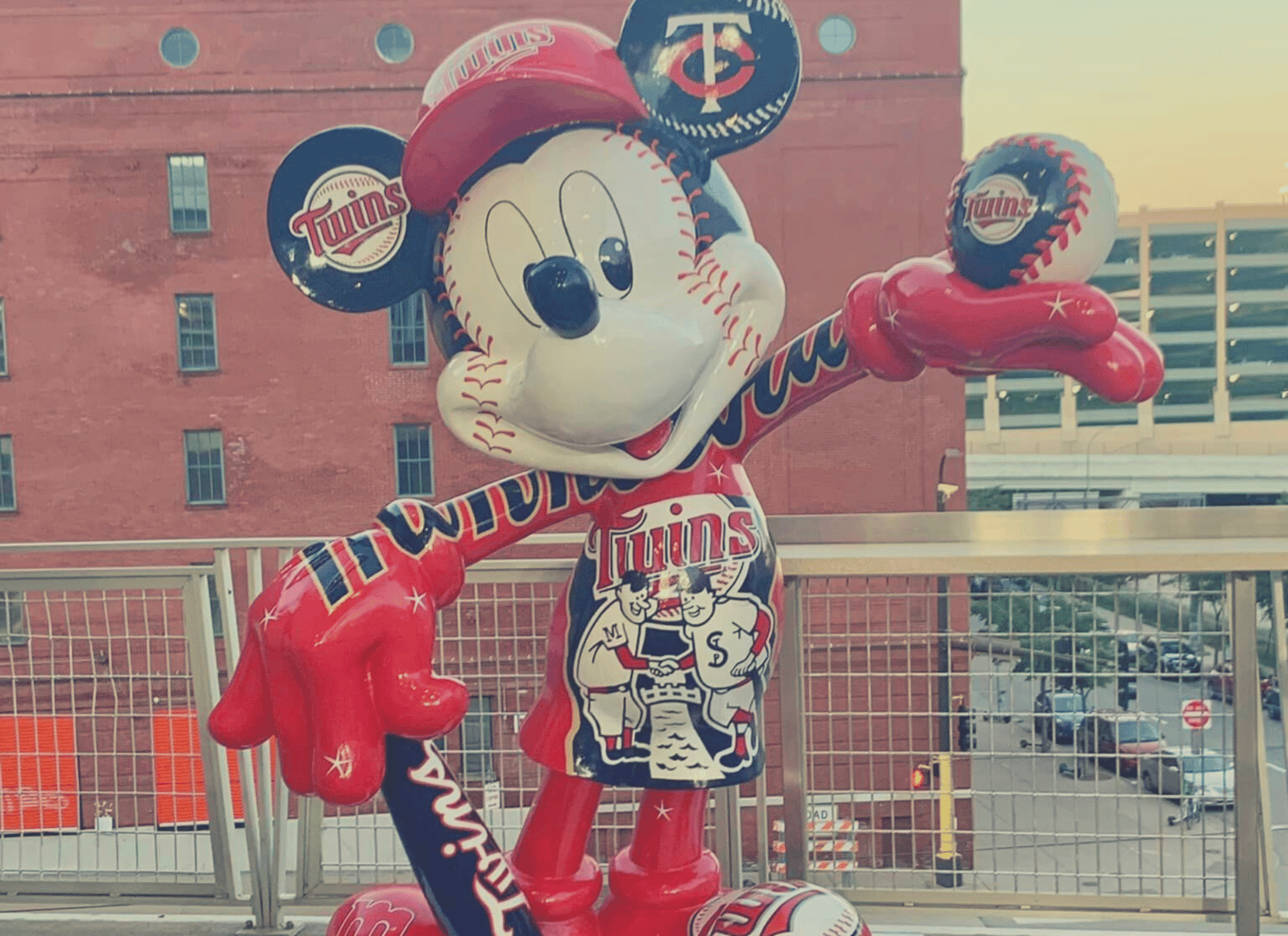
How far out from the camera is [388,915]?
134 cm

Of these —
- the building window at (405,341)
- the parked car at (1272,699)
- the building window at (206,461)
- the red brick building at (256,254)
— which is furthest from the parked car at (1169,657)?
the building window at (206,461)

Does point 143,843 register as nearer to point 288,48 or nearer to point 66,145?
point 288,48

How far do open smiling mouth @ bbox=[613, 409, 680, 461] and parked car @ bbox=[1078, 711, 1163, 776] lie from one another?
2.79ft

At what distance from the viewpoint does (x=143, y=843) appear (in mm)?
2209

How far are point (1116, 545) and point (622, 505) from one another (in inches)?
30.6

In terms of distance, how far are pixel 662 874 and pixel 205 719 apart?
3.15 ft

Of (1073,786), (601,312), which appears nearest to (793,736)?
A: (1073,786)

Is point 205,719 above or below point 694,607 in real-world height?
below

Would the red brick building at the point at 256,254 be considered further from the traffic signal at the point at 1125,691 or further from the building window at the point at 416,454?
the traffic signal at the point at 1125,691

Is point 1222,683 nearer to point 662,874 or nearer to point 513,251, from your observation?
point 662,874

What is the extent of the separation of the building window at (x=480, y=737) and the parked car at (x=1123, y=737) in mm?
963

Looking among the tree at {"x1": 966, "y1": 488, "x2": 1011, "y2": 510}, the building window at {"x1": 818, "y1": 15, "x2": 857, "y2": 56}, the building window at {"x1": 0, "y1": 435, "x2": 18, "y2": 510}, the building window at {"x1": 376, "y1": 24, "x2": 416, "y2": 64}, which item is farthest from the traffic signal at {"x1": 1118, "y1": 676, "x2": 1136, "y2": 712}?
the building window at {"x1": 0, "y1": 435, "x2": 18, "y2": 510}

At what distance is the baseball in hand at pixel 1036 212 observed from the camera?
1.14m

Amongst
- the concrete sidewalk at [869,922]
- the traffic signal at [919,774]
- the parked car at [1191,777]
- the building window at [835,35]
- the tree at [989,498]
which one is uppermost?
the building window at [835,35]
